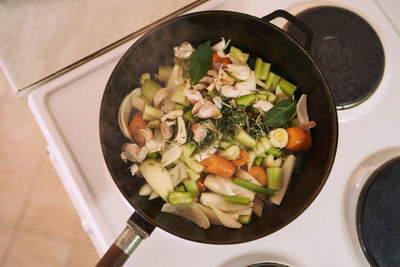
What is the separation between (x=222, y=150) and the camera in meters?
0.75

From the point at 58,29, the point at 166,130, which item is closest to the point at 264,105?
the point at 166,130

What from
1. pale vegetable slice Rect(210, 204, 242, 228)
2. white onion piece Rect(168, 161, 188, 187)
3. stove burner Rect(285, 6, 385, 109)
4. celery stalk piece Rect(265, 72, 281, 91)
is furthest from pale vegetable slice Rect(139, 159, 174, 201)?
stove burner Rect(285, 6, 385, 109)

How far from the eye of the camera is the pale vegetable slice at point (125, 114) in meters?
0.72

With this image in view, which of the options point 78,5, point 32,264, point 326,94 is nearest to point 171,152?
point 326,94

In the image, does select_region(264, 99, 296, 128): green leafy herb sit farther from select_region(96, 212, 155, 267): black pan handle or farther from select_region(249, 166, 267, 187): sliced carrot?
select_region(96, 212, 155, 267): black pan handle

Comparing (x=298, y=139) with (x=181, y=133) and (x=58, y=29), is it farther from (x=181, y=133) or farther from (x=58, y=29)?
(x=58, y=29)

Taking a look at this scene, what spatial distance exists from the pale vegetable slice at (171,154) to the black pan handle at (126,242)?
5.7 inches

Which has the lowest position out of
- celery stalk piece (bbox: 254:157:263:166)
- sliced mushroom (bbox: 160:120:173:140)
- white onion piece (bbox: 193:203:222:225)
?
white onion piece (bbox: 193:203:222:225)

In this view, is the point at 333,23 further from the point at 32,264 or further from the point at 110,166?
the point at 32,264

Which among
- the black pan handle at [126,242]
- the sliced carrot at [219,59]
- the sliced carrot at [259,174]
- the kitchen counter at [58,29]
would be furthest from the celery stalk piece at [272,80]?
the black pan handle at [126,242]

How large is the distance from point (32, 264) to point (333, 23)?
1.51 metres

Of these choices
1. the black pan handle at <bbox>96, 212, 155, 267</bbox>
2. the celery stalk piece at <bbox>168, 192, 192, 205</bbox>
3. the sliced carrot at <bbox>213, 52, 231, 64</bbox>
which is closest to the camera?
the black pan handle at <bbox>96, 212, 155, 267</bbox>

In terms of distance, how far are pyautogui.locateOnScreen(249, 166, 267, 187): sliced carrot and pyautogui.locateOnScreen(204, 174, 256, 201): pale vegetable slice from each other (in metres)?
0.04

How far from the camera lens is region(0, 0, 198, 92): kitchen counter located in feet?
2.66
